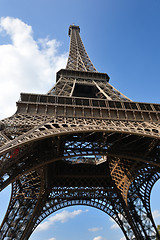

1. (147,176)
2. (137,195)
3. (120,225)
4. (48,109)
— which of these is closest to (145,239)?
(120,225)

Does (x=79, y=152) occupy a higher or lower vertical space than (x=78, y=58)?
lower

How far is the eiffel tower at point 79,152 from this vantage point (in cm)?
1167

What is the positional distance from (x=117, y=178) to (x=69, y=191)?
20.9ft

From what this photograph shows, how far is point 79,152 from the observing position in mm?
13828

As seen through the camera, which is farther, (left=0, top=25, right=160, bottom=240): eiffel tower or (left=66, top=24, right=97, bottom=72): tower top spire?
(left=66, top=24, right=97, bottom=72): tower top spire

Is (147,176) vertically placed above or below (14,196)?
above

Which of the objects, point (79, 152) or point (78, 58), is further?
point (78, 58)

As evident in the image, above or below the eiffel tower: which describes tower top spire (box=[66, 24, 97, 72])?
above

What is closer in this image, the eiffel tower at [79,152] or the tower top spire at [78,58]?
the eiffel tower at [79,152]

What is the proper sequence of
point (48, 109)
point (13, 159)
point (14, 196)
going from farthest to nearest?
point (14, 196)
point (48, 109)
point (13, 159)

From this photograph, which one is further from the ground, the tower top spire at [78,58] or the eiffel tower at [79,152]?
the tower top spire at [78,58]

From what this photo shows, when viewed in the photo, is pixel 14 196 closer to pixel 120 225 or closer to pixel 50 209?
pixel 50 209

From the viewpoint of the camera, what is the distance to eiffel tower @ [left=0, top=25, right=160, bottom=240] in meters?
11.7

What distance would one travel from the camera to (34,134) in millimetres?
10469
